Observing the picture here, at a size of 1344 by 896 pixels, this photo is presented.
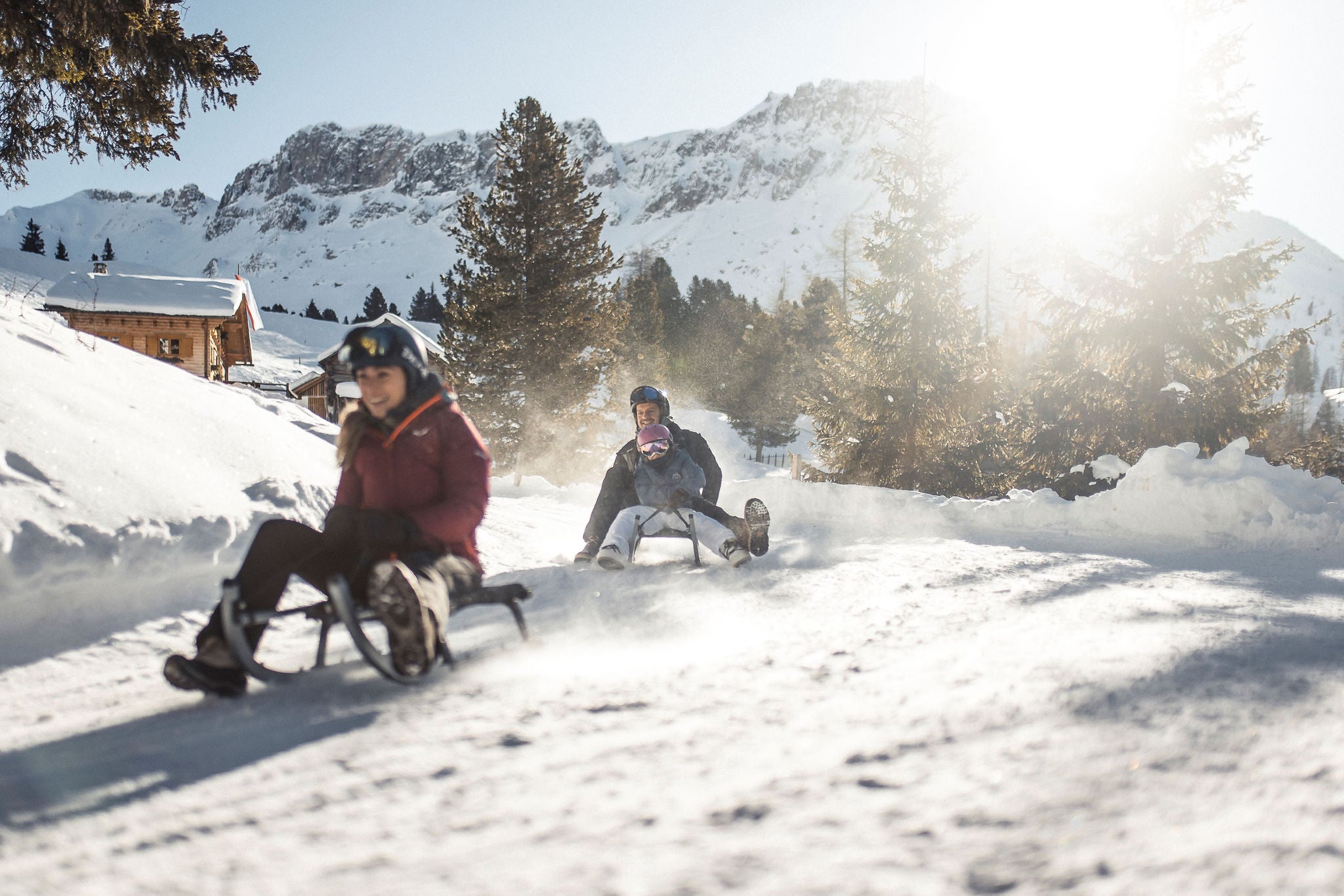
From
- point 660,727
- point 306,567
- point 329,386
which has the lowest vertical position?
point 660,727

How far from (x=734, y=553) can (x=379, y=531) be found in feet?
11.0

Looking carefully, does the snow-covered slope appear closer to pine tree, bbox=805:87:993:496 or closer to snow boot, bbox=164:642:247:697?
snow boot, bbox=164:642:247:697

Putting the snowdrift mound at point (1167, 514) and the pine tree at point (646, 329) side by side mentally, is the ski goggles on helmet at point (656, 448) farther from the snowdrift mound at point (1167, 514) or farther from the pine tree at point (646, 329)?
the pine tree at point (646, 329)

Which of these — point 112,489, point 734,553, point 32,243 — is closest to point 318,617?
point 112,489

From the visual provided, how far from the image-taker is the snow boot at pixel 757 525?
582 cm

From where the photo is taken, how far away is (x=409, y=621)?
236 cm

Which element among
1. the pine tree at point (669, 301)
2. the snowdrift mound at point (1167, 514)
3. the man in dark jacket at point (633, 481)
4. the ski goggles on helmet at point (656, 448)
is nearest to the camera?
the man in dark jacket at point (633, 481)

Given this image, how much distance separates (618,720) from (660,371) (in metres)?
42.6

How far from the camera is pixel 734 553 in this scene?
5.46 m

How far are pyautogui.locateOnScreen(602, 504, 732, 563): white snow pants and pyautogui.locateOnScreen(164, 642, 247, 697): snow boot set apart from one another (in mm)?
2983

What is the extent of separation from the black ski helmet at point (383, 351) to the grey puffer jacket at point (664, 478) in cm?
328

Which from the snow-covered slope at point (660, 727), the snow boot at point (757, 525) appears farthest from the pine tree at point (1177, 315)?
the snow boot at point (757, 525)

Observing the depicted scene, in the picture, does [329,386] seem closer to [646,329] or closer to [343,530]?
[646,329]

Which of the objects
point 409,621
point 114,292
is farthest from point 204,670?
point 114,292
